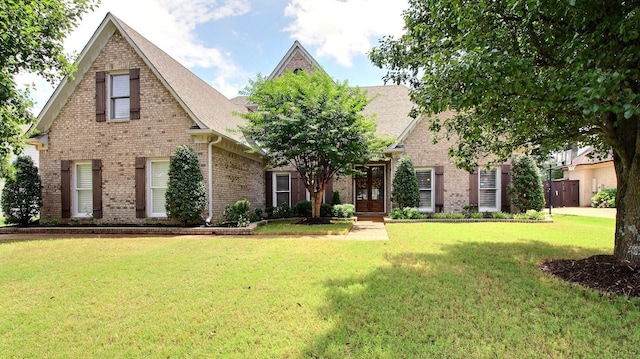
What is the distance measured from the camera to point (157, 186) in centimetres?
1136

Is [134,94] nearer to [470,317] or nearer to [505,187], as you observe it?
[470,317]

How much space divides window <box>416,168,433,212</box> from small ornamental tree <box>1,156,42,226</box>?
14.5 metres

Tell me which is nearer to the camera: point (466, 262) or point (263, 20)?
point (466, 262)

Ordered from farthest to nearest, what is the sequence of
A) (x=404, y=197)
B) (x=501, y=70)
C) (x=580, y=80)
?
(x=404, y=197), (x=501, y=70), (x=580, y=80)

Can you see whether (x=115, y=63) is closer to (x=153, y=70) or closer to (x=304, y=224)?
(x=153, y=70)

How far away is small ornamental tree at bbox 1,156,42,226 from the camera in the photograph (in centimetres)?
1112

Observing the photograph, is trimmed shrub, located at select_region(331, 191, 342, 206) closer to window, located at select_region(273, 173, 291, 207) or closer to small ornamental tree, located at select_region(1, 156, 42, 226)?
window, located at select_region(273, 173, 291, 207)

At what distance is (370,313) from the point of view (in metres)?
3.64

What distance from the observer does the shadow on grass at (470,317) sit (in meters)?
2.90

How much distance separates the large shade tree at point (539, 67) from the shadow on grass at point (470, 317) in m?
1.97

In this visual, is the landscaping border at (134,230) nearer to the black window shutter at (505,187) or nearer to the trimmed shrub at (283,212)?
the trimmed shrub at (283,212)

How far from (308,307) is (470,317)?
178 cm

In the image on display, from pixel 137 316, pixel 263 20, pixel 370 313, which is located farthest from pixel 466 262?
pixel 263 20

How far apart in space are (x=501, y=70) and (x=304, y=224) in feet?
29.0
